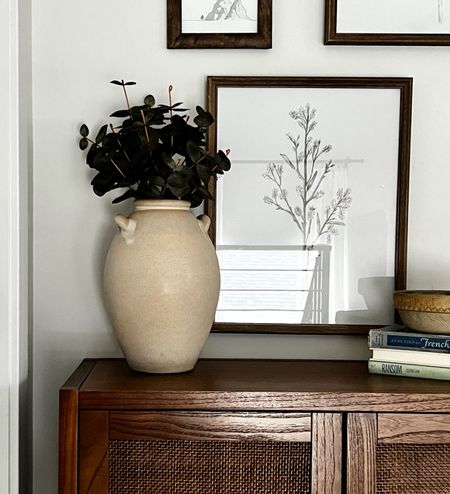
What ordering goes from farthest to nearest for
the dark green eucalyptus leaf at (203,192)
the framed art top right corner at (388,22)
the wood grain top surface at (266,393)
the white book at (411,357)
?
1. the framed art top right corner at (388,22)
2. the dark green eucalyptus leaf at (203,192)
3. the white book at (411,357)
4. the wood grain top surface at (266,393)

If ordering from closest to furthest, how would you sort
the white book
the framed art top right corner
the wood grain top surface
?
the wood grain top surface < the white book < the framed art top right corner

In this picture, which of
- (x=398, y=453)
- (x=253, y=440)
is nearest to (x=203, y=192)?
(x=253, y=440)

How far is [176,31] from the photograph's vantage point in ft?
5.99

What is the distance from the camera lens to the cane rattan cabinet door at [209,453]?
1457 millimetres

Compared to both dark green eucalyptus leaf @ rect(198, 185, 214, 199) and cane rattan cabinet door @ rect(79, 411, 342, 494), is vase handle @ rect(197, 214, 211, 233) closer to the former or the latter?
dark green eucalyptus leaf @ rect(198, 185, 214, 199)

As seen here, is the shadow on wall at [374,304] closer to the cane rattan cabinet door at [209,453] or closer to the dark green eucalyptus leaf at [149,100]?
the cane rattan cabinet door at [209,453]

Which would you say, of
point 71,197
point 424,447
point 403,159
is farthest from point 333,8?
point 424,447

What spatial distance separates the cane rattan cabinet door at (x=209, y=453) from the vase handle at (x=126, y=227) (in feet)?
1.13

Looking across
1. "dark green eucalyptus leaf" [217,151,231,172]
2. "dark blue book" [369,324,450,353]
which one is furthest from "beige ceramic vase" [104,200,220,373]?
"dark blue book" [369,324,450,353]

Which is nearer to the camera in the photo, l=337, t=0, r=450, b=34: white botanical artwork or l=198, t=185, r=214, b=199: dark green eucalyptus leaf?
l=198, t=185, r=214, b=199: dark green eucalyptus leaf

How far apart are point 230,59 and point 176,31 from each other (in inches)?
5.1

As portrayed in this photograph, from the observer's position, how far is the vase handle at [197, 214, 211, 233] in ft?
5.57

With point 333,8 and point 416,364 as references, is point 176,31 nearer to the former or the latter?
point 333,8

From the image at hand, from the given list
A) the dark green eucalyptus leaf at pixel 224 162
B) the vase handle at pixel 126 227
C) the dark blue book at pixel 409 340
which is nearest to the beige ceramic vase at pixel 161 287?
the vase handle at pixel 126 227
